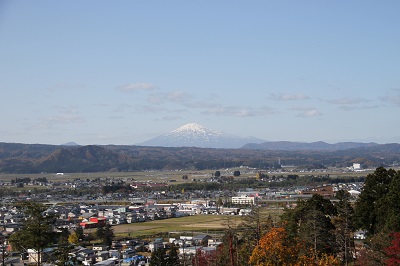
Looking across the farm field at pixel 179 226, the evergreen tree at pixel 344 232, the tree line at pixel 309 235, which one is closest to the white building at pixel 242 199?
the farm field at pixel 179 226

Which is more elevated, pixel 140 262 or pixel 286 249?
pixel 286 249

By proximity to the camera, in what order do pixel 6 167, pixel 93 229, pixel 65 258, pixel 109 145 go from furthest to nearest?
pixel 109 145
pixel 6 167
pixel 93 229
pixel 65 258

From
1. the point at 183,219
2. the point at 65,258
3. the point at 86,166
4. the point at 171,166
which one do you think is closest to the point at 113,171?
the point at 86,166

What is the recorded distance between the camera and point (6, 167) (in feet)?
245

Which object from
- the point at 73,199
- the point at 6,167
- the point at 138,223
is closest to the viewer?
the point at 138,223

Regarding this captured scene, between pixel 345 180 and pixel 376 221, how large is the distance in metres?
36.1

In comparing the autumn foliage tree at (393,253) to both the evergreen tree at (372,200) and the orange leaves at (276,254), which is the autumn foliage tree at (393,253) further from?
the evergreen tree at (372,200)

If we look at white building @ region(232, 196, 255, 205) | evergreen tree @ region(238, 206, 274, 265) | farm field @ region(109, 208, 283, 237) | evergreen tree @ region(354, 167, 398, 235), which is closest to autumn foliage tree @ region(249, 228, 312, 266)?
evergreen tree @ region(238, 206, 274, 265)

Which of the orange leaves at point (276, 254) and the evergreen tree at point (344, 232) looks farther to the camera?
the evergreen tree at point (344, 232)

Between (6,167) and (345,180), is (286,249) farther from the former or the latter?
(6,167)

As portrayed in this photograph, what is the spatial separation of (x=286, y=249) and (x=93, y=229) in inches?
663

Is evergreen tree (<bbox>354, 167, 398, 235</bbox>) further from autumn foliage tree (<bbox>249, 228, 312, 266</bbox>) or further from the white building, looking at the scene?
the white building

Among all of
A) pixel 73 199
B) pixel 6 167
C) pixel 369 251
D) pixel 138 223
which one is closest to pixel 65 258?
pixel 369 251

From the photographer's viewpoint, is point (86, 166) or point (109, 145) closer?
point (86, 166)
